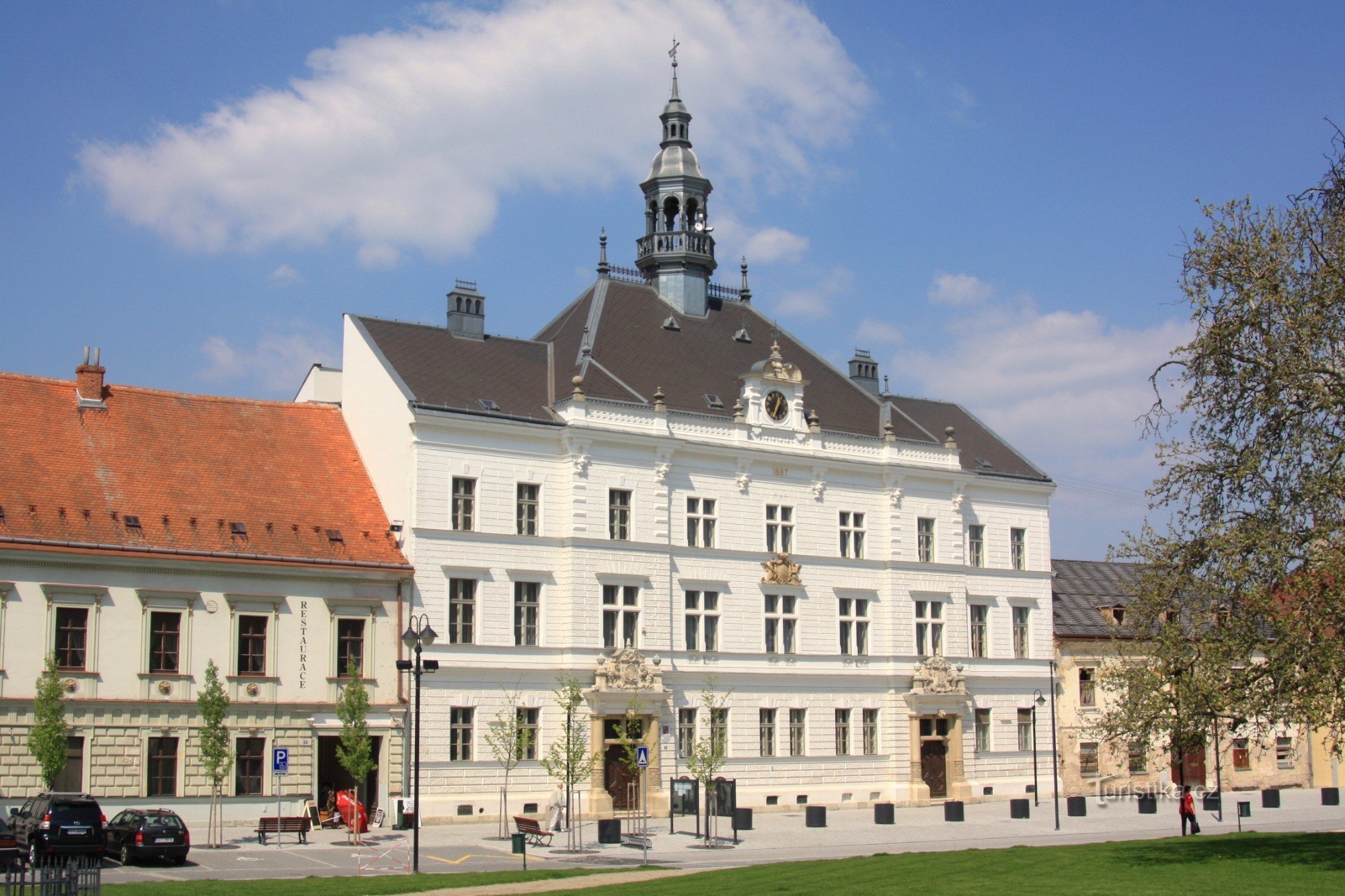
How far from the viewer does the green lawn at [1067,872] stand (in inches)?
1041

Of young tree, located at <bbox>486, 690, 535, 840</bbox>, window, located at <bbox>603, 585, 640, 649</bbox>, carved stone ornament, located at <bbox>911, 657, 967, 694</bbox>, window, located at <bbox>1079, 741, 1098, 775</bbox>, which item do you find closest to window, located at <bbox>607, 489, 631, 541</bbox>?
window, located at <bbox>603, 585, 640, 649</bbox>

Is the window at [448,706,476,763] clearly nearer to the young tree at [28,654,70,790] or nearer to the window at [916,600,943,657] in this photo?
the young tree at [28,654,70,790]

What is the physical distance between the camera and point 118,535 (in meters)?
42.0

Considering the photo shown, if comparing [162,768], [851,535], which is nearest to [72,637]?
[162,768]

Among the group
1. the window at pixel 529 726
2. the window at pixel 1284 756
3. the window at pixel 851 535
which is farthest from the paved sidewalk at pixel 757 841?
the window at pixel 1284 756

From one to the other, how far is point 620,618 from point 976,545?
17.6 metres

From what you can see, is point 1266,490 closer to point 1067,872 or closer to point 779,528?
point 1067,872

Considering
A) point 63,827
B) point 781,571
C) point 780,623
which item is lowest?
point 63,827

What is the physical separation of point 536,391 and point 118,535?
14.8 m

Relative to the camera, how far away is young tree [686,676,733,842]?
41531 millimetres

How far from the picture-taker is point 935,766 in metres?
56.6

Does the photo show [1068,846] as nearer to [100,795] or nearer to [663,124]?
[100,795]

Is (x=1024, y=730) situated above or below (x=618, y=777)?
above

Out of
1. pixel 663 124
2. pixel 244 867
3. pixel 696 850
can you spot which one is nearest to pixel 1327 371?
pixel 696 850
